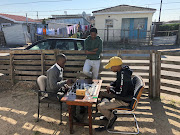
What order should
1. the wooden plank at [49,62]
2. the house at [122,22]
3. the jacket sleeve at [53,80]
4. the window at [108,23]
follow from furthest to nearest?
1. the window at [108,23]
2. the house at [122,22]
3. the wooden plank at [49,62]
4. the jacket sleeve at [53,80]

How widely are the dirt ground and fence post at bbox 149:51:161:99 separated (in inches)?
11.0

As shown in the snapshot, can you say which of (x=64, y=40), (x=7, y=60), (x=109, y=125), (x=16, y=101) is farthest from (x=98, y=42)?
(x=7, y=60)

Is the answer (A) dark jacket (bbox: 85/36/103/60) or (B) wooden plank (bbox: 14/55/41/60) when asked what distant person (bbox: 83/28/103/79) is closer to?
(A) dark jacket (bbox: 85/36/103/60)

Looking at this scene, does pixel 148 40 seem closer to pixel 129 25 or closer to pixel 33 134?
pixel 129 25

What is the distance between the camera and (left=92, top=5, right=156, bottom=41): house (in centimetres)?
1559

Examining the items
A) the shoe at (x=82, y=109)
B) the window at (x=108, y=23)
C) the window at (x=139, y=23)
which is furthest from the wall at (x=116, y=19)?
the shoe at (x=82, y=109)

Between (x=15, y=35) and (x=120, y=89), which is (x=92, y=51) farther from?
(x=15, y=35)

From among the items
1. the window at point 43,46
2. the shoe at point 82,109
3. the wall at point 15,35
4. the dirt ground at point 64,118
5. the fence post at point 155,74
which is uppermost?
the wall at point 15,35

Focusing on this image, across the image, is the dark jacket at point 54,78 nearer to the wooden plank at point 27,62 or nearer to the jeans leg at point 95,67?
the jeans leg at point 95,67

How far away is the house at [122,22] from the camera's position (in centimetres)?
1559

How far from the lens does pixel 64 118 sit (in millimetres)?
3682

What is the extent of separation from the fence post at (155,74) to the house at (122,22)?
11542 millimetres

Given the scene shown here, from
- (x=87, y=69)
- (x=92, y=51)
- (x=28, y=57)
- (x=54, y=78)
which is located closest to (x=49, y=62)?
(x=28, y=57)

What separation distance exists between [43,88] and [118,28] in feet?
48.1
